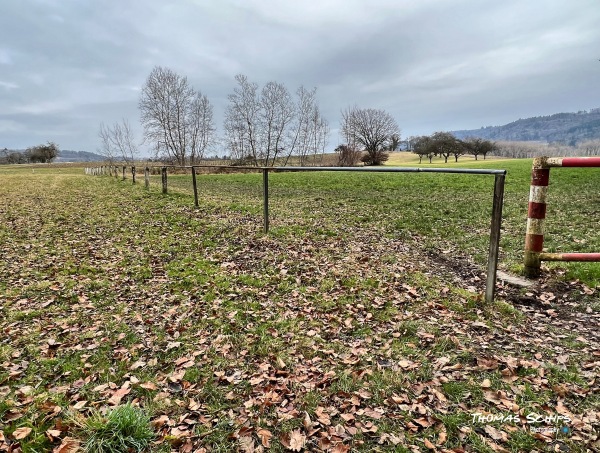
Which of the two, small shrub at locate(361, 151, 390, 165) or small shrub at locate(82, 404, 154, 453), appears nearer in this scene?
small shrub at locate(82, 404, 154, 453)

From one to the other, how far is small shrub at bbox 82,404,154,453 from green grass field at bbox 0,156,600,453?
1 centimetres

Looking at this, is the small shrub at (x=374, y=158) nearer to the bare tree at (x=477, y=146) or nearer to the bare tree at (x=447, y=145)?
the bare tree at (x=447, y=145)

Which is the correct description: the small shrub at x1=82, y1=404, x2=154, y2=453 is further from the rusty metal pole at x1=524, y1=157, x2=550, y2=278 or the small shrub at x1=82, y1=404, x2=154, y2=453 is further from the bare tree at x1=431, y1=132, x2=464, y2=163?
the bare tree at x1=431, y1=132, x2=464, y2=163

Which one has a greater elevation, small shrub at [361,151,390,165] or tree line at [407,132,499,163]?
tree line at [407,132,499,163]

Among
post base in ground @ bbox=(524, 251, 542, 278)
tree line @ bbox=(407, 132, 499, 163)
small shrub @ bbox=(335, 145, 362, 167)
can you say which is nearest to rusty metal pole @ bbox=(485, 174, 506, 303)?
post base in ground @ bbox=(524, 251, 542, 278)

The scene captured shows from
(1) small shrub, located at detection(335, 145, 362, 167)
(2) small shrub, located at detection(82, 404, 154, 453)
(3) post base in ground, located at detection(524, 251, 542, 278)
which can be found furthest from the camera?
(1) small shrub, located at detection(335, 145, 362, 167)

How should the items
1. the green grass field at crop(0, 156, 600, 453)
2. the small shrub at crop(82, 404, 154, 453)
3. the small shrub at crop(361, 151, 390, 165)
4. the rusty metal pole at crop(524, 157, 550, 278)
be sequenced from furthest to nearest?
the small shrub at crop(361, 151, 390, 165), the rusty metal pole at crop(524, 157, 550, 278), the green grass field at crop(0, 156, 600, 453), the small shrub at crop(82, 404, 154, 453)

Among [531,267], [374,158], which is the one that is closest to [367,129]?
[374,158]

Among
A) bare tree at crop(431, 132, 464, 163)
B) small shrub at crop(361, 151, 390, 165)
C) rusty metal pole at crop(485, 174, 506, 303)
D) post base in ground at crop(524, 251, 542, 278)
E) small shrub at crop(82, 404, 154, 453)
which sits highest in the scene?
bare tree at crop(431, 132, 464, 163)

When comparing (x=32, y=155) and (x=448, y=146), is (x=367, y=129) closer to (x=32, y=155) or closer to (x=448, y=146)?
(x=448, y=146)

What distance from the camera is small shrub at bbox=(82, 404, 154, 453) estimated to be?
2014mm

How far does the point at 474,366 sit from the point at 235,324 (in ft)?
7.43

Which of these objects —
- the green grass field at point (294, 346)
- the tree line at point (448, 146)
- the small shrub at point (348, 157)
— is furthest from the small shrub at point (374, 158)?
the green grass field at point (294, 346)

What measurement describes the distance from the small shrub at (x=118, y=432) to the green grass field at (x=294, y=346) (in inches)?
0.5
